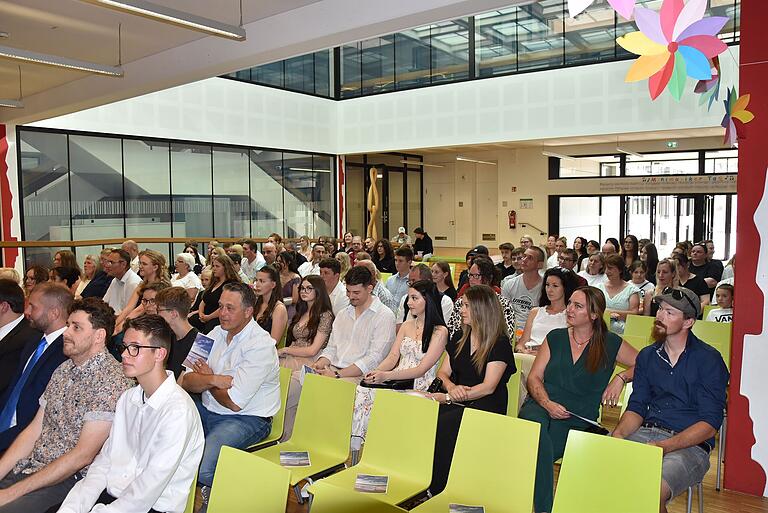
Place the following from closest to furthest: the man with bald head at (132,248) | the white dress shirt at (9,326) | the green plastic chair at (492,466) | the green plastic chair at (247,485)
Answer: the green plastic chair at (247,485) → the green plastic chair at (492,466) → the white dress shirt at (9,326) → the man with bald head at (132,248)

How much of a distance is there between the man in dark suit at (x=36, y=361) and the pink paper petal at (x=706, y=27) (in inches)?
132

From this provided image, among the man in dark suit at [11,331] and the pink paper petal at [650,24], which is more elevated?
the pink paper petal at [650,24]

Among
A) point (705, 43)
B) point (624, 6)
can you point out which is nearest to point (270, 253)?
point (705, 43)

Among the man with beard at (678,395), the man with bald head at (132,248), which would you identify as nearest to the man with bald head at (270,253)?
the man with bald head at (132,248)

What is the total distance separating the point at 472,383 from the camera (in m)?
3.97

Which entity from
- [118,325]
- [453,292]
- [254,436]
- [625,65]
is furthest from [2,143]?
[625,65]

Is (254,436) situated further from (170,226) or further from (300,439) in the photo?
(170,226)

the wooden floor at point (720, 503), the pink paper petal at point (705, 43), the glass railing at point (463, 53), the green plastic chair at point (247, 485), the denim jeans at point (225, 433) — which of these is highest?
the glass railing at point (463, 53)

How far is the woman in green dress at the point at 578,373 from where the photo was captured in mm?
3750

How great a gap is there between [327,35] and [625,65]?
8.97 m

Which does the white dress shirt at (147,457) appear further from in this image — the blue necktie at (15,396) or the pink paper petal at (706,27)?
the pink paper petal at (706,27)

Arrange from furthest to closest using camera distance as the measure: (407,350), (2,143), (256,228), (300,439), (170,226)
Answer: (256,228)
(170,226)
(2,143)
(407,350)
(300,439)

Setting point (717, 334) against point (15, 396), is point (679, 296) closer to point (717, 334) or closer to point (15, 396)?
point (717, 334)

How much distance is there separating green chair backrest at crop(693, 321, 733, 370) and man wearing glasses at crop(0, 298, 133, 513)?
13.6 feet
